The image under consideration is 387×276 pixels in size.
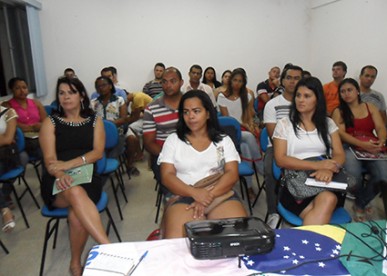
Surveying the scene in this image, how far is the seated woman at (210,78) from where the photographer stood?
241 inches

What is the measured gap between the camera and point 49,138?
2.17m

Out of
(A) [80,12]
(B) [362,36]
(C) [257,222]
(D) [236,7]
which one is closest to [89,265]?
(C) [257,222]

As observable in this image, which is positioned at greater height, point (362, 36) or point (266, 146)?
point (362, 36)

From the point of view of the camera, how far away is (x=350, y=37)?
5.30 m

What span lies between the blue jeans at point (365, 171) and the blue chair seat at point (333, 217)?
0.83 m

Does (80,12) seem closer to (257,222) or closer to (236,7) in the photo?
(236,7)

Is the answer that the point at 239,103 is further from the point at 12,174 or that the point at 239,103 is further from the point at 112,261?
the point at 112,261

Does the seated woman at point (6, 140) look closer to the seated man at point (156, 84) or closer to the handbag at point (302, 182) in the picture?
the handbag at point (302, 182)

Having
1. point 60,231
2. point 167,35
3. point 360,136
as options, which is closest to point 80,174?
point 60,231

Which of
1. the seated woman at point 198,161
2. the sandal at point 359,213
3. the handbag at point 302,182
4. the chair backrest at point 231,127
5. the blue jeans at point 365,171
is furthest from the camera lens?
the chair backrest at point 231,127

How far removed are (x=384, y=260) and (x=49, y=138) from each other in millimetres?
1970

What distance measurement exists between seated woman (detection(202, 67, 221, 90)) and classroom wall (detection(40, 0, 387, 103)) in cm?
30

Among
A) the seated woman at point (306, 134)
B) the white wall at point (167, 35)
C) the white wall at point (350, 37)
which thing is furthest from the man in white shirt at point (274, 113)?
the white wall at point (167, 35)

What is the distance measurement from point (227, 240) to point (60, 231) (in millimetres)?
2139
